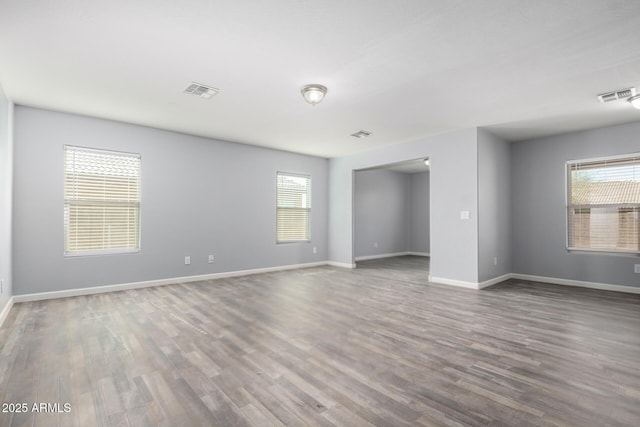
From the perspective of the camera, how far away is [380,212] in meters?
9.41

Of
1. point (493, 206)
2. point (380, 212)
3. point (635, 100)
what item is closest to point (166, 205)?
point (493, 206)

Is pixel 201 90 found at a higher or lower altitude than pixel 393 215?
higher

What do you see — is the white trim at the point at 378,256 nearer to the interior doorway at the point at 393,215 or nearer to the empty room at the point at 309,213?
the interior doorway at the point at 393,215

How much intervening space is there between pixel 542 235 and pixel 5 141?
7994mm

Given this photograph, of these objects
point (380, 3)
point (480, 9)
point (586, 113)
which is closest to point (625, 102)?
point (586, 113)

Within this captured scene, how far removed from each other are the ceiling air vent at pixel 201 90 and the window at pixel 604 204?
581 centimetres

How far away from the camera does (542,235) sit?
5.74m

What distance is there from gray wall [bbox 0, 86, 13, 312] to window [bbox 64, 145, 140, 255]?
2.01 ft

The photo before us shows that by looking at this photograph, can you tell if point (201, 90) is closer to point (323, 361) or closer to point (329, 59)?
point (329, 59)

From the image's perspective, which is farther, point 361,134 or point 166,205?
point 361,134

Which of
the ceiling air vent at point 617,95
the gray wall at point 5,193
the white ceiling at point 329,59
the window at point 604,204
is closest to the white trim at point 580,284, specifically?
the window at point 604,204

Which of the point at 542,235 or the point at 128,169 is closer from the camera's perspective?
the point at 128,169

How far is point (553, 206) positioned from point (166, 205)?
6693 mm

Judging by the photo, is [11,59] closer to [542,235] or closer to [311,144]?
[311,144]
